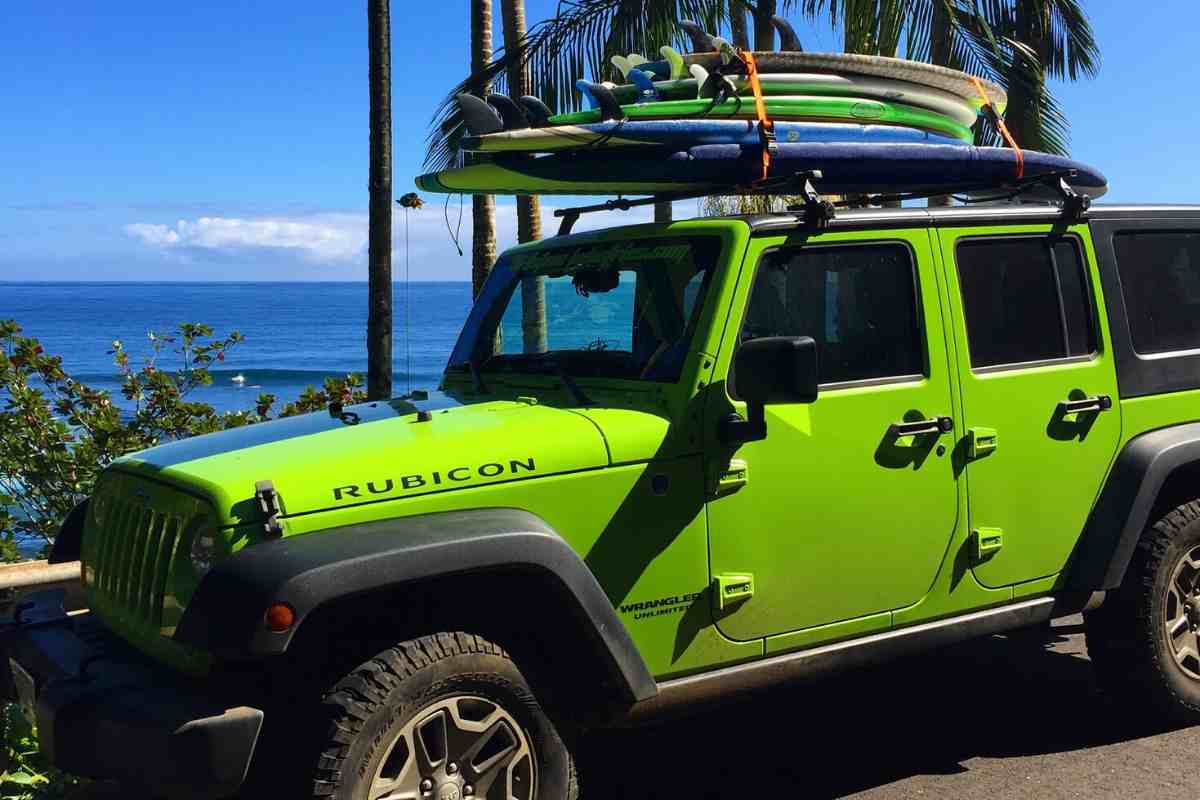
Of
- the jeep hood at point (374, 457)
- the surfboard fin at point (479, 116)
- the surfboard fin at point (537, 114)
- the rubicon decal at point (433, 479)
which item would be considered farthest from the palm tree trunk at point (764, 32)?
the rubicon decal at point (433, 479)

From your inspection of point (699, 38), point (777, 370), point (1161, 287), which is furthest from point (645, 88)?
point (1161, 287)

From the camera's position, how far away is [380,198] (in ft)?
28.2

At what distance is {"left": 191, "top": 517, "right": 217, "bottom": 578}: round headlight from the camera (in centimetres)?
322

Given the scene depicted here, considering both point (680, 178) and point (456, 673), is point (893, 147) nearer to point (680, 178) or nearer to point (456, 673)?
point (680, 178)

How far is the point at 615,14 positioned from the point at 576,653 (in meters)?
7.92

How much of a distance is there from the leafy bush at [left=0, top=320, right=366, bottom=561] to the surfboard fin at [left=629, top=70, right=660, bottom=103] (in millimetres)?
3502

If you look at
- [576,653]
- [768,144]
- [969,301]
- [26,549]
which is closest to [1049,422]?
[969,301]

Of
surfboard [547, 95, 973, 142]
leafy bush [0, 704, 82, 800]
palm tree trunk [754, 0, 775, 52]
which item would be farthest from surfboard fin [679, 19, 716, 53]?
palm tree trunk [754, 0, 775, 52]

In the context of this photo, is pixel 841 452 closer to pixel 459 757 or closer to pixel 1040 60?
pixel 459 757

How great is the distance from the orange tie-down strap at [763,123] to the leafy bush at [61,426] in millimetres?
3786

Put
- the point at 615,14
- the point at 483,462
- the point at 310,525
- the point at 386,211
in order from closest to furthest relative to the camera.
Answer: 1. the point at 310,525
2. the point at 483,462
3. the point at 386,211
4. the point at 615,14

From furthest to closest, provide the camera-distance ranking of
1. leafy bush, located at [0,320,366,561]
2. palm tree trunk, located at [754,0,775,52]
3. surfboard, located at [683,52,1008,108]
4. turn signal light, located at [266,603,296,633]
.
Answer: palm tree trunk, located at [754,0,775,52]
leafy bush, located at [0,320,366,561]
surfboard, located at [683,52,1008,108]
turn signal light, located at [266,603,296,633]

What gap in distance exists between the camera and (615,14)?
1039 centimetres

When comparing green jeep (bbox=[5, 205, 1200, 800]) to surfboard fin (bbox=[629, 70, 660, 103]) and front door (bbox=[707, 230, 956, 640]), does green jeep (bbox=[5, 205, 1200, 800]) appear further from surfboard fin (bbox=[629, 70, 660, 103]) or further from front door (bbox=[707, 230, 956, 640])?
surfboard fin (bbox=[629, 70, 660, 103])
